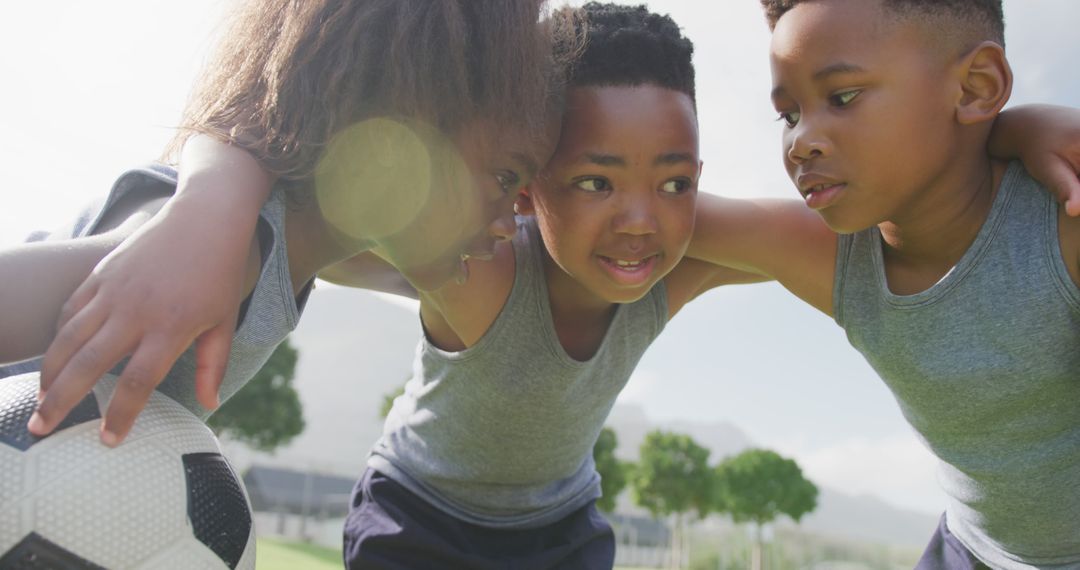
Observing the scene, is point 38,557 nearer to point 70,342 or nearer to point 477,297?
point 70,342

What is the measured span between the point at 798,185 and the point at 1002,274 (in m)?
0.59

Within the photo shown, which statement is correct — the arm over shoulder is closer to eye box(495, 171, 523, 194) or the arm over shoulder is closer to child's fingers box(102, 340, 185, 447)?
eye box(495, 171, 523, 194)

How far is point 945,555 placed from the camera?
2842 mm

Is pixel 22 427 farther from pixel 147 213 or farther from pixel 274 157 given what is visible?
pixel 274 157

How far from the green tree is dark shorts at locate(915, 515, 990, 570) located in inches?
729

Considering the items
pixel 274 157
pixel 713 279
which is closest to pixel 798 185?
pixel 713 279

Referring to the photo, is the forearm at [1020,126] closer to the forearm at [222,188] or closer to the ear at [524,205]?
the ear at [524,205]

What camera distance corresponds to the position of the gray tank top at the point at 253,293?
6.69 feet

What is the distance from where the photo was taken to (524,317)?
120 inches

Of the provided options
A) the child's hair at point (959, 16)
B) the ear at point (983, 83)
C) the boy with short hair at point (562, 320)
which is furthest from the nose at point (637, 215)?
the ear at point (983, 83)

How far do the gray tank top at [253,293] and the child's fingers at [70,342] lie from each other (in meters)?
0.48

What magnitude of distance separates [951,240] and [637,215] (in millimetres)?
898

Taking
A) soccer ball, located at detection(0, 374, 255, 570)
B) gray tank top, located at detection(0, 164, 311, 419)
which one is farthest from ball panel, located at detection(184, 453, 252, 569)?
gray tank top, located at detection(0, 164, 311, 419)

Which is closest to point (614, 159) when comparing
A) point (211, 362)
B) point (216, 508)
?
point (211, 362)
